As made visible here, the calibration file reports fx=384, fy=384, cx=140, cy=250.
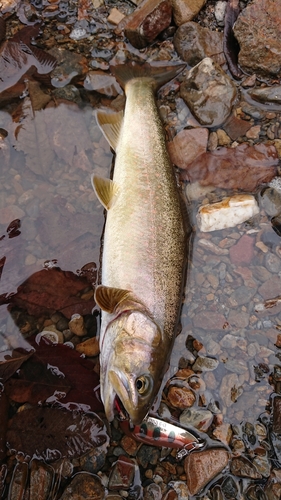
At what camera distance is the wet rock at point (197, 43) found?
4.29 m

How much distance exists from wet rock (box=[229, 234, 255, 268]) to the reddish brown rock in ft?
1.81

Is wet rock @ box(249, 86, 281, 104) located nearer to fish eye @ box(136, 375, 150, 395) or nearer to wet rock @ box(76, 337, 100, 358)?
wet rock @ box(76, 337, 100, 358)

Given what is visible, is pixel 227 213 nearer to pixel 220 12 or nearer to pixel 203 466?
pixel 203 466

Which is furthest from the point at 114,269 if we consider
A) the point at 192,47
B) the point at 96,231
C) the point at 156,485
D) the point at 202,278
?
the point at 192,47

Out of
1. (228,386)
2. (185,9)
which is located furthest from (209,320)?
(185,9)

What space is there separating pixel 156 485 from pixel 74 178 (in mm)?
2999

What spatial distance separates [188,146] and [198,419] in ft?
8.87

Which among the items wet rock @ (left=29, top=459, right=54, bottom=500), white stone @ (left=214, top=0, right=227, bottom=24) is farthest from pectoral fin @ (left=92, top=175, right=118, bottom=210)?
white stone @ (left=214, top=0, right=227, bottom=24)

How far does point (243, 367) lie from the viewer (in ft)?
11.7

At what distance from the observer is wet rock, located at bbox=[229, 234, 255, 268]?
3906mm

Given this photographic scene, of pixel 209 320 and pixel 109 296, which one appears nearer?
pixel 109 296

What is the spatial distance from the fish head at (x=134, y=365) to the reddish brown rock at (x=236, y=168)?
1781 mm

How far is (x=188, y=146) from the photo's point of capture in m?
4.12

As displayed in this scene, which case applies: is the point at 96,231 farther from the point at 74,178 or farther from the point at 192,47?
the point at 192,47
